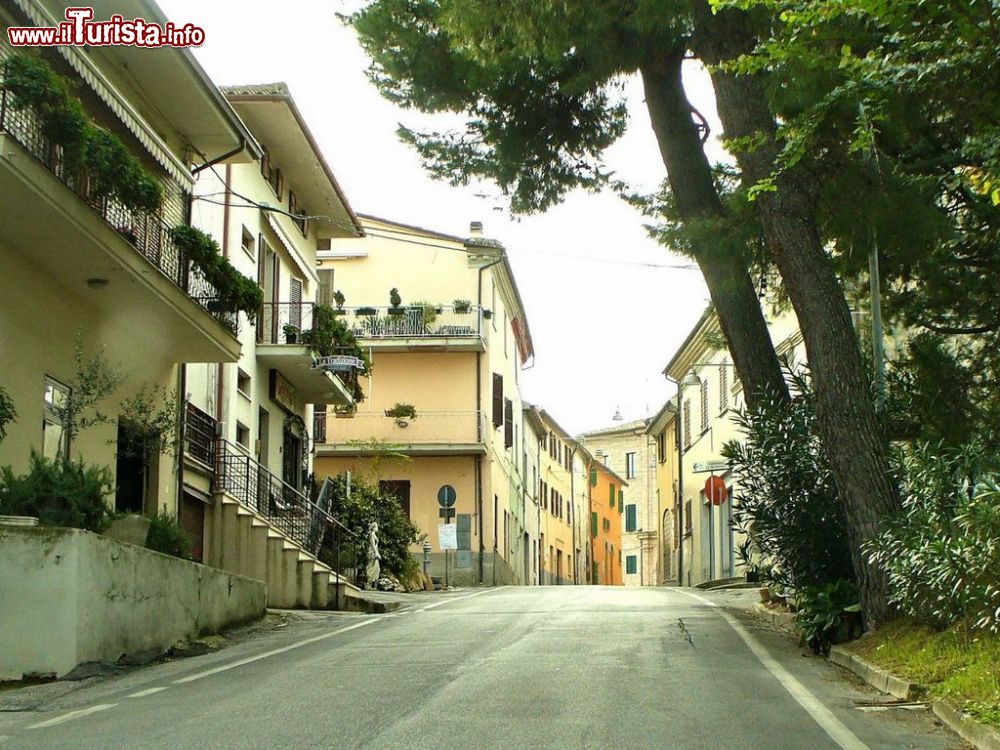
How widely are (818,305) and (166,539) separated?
7711 mm

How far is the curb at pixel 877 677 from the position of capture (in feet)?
Result: 31.9

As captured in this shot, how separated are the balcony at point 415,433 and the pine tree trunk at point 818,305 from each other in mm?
28583

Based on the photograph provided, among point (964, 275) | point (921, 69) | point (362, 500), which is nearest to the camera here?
point (921, 69)

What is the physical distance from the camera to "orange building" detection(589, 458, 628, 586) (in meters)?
82.3

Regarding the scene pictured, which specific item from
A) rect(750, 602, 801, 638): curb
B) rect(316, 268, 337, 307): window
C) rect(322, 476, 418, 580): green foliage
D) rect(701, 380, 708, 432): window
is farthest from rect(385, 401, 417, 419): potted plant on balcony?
rect(750, 602, 801, 638): curb

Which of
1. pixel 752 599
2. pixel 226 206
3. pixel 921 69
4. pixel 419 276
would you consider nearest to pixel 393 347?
pixel 419 276

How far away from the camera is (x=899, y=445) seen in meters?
13.6

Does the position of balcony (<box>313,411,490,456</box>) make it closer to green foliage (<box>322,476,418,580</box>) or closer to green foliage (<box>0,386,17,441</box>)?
green foliage (<box>322,476,418,580</box>)

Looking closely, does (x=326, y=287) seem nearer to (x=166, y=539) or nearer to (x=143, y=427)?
(x=143, y=427)

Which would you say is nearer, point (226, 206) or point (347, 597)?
point (347, 597)

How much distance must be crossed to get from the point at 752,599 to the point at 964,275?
11.4 meters

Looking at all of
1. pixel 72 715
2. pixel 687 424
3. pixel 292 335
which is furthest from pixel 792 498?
pixel 687 424

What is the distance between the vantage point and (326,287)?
42.4 metres

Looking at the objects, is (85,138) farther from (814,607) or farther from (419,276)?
(419,276)
